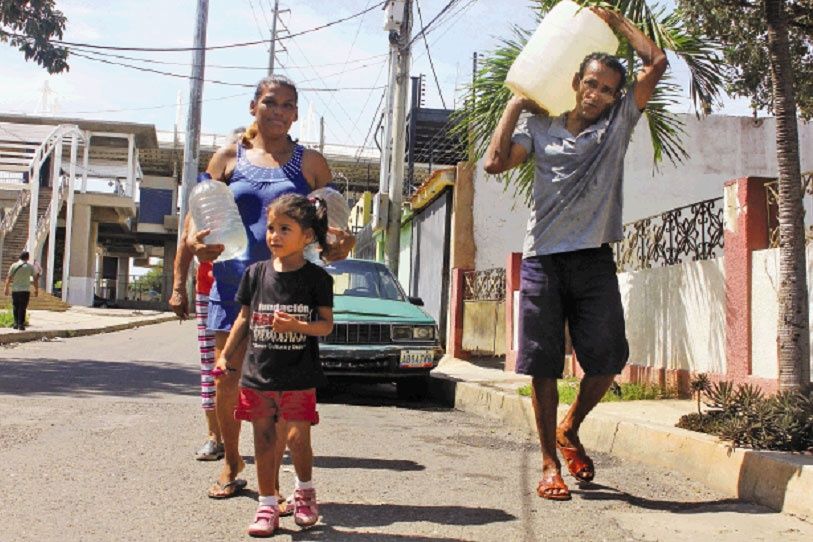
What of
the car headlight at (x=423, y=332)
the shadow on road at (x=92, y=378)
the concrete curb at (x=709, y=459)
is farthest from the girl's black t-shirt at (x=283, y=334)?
the car headlight at (x=423, y=332)

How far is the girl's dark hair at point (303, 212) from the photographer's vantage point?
344 centimetres

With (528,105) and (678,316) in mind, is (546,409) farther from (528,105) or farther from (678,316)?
(678,316)

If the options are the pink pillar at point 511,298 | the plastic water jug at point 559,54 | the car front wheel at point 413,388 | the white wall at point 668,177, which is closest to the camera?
the plastic water jug at point 559,54

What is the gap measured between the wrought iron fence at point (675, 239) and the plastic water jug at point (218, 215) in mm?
4431

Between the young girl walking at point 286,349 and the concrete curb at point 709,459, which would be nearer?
the young girl walking at point 286,349

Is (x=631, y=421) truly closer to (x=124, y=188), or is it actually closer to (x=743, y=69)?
(x=743, y=69)

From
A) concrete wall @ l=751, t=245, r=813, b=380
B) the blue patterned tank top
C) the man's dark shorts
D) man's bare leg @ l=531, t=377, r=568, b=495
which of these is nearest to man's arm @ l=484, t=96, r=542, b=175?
the man's dark shorts

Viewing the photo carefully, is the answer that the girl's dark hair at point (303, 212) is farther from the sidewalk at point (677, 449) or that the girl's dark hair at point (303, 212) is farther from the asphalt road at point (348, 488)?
the sidewalk at point (677, 449)

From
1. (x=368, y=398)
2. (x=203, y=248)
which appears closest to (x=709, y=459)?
(x=203, y=248)

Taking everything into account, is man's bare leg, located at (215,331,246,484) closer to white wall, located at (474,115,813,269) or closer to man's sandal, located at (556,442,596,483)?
man's sandal, located at (556,442,596,483)

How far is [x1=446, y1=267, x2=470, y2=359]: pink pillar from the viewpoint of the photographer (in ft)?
46.1

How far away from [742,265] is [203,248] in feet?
13.9

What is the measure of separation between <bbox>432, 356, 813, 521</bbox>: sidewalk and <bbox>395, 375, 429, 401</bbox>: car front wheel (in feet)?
2.34

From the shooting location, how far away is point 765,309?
6.21 m
